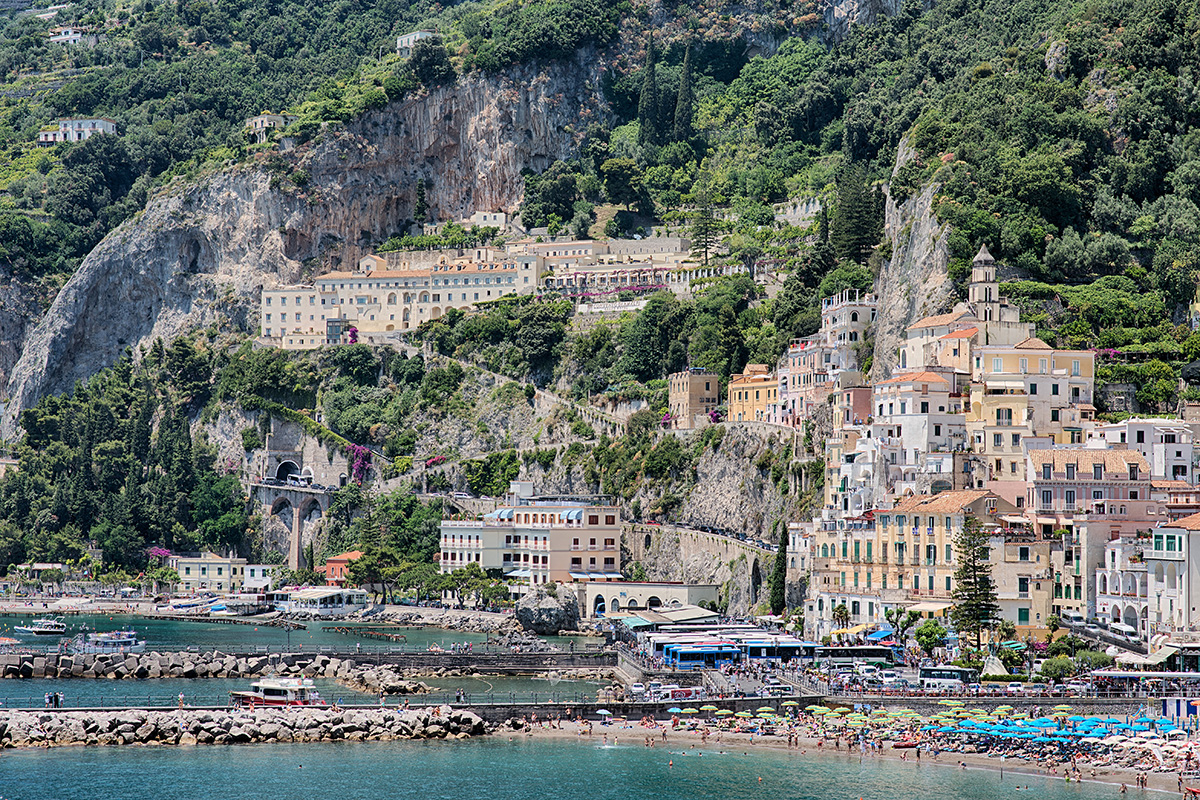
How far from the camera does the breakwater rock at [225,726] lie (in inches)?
2549

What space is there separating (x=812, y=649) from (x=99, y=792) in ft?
104

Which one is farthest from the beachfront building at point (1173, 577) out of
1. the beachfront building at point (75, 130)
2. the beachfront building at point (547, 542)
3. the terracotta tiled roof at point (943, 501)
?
the beachfront building at point (75, 130)

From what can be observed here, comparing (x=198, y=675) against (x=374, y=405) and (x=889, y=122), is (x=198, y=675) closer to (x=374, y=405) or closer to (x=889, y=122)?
(x=374, y=405)

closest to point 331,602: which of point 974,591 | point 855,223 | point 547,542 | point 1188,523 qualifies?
point 547,542

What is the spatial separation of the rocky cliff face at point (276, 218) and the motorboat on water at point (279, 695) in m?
79.9

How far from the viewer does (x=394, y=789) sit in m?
58.6

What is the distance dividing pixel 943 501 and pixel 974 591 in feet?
20.4

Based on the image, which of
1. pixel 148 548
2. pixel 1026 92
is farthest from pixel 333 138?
pixel 1026 92

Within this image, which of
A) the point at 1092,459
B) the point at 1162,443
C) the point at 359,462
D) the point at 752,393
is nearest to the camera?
the point at 1092,459

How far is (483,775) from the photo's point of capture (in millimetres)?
60781

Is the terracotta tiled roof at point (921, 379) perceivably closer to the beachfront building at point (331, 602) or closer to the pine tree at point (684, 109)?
the beachfront building at point (331, 602)

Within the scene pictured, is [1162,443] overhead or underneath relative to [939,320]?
underneath

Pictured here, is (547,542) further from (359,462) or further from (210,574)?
(210,574)

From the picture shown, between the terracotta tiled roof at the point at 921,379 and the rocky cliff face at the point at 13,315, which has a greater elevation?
the rocky cliff face at the point at 13,315
